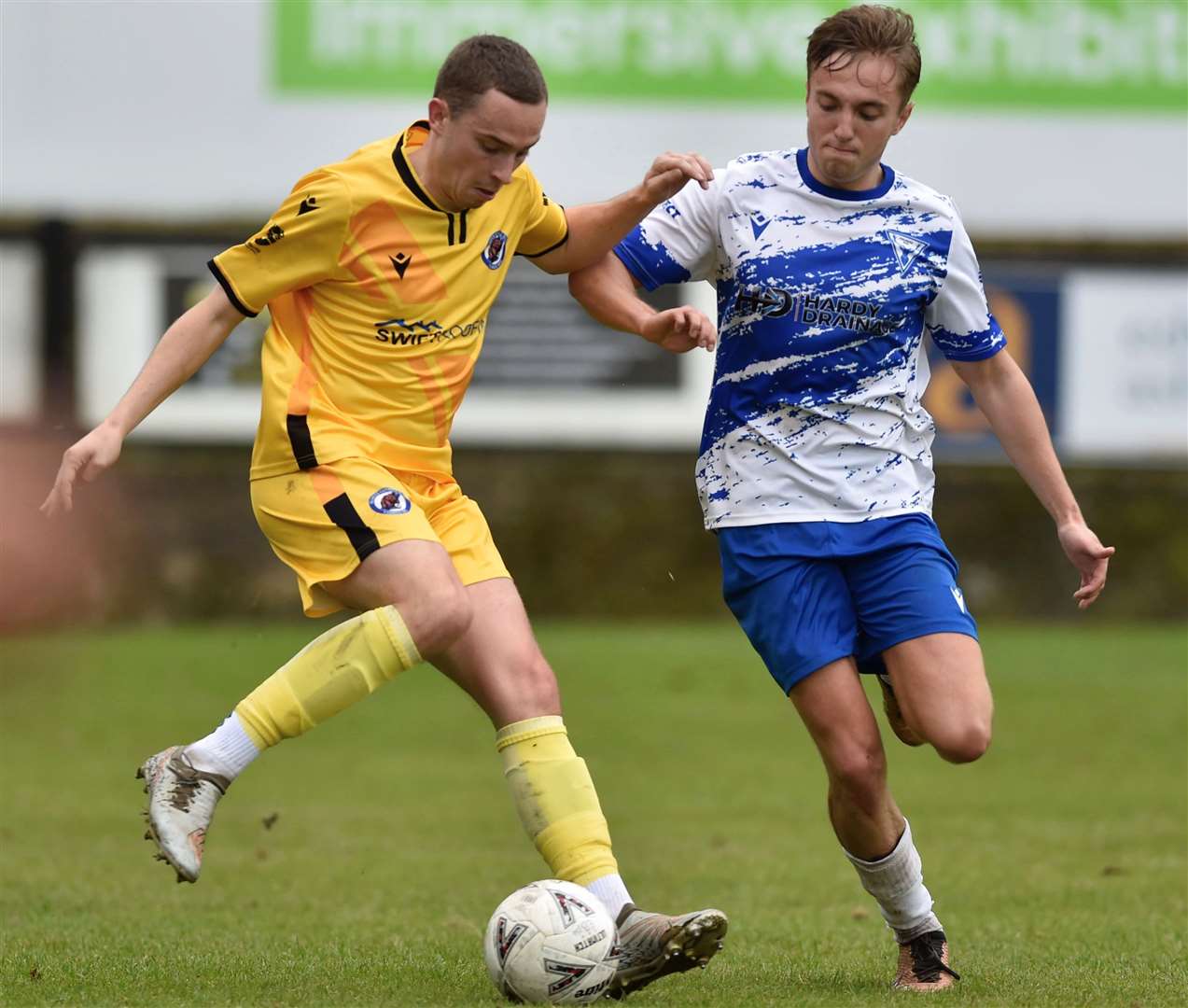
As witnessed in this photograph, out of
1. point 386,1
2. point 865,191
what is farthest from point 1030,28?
point 865,191

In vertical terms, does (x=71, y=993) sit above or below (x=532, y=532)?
above

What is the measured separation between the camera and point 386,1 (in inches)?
651

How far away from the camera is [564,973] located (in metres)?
4.73

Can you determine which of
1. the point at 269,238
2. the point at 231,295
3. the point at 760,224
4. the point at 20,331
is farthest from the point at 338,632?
the point at 20,331

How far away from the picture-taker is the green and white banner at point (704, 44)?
1669 cm

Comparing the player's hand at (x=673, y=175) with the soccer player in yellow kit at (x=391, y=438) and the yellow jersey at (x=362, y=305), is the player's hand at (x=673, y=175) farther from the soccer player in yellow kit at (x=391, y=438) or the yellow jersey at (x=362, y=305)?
the yellow jersey at (x=362, y=305)

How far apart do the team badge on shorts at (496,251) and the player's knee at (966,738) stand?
5.50 feet

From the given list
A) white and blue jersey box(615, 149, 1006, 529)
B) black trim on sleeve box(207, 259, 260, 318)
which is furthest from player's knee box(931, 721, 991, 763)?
black trim on sleeve box(207, 259, 260, 318)

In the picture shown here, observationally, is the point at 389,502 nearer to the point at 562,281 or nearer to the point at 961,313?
the point at 961,313

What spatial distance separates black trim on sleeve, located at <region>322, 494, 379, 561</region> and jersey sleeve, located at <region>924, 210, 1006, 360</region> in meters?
1.58

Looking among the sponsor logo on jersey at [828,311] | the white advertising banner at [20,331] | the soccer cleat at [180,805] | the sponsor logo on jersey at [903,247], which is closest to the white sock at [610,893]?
the soccer cleat at [180,805]

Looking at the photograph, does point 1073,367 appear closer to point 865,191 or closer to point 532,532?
point 532,532

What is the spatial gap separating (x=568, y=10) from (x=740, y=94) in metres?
1.62

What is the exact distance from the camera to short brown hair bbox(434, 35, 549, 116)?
4.90 metres
